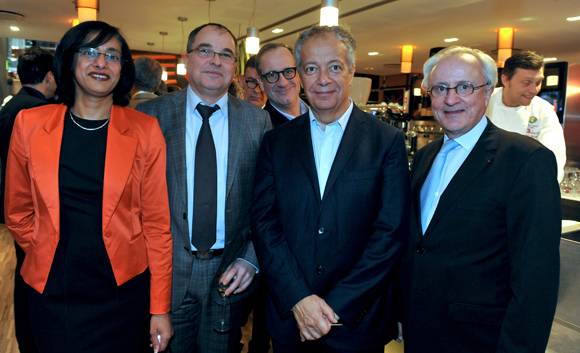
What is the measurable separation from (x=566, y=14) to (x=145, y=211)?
27.1ft

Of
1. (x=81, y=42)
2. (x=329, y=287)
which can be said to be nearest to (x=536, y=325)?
(x=329, y=287)

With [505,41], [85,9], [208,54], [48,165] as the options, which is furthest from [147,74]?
[505,41]

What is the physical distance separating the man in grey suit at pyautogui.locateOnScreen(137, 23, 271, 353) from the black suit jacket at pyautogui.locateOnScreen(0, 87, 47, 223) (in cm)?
117

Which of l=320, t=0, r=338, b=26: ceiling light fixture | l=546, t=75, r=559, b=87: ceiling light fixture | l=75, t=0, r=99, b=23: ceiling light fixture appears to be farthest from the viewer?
l=75, t=0, r=99, b=23: ceiling light fixture

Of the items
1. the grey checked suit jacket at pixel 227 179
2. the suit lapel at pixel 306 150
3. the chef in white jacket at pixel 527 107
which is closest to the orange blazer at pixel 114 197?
the grey checked suit jacket at pixel 227 179

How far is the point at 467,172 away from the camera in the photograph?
136 cm

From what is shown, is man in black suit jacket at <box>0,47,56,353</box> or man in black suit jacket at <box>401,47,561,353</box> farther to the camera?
man in black suit jacket at <box>0,47,56,353</box>

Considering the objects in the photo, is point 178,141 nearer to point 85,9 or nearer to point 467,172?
point 467,172

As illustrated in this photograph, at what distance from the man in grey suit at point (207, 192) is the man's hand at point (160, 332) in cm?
11

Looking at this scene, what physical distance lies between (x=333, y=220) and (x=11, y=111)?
2.25 metres

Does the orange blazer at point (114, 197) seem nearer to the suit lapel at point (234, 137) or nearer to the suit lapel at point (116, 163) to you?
the suit lapel at point (116, 163)

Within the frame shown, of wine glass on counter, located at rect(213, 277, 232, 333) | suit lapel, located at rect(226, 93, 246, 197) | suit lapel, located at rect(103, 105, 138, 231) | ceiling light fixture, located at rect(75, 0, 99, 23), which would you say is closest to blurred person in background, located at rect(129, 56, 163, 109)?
suit lapel, located at rect(226, 93, 246, 197)

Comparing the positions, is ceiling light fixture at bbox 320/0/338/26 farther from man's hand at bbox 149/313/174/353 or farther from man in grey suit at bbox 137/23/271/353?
man's hand at bbox 149/313/174/353

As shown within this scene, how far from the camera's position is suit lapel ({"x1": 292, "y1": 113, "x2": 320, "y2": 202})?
4.87 feet
